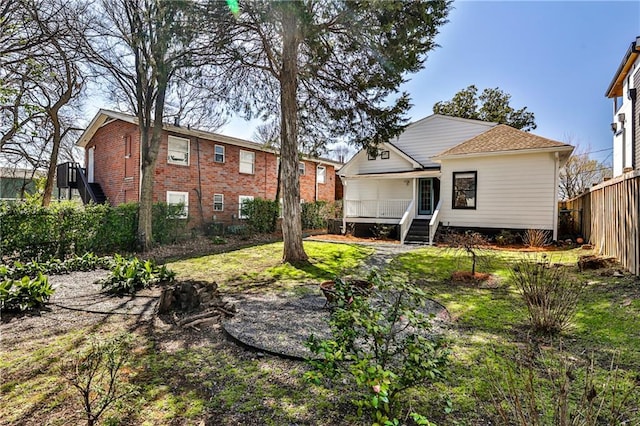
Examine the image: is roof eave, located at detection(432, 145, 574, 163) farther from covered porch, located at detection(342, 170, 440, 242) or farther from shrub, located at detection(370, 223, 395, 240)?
shrub, located at detection(370, 223, 395, 240)

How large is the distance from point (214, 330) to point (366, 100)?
27.9ft

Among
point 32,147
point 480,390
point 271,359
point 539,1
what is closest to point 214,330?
point 271,359

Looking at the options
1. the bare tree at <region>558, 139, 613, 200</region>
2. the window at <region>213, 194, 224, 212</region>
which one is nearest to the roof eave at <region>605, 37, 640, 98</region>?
the bare tree at <region>558, 139, 613, 200</region>

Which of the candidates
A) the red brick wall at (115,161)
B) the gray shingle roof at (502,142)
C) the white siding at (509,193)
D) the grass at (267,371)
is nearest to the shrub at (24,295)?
the grass at (267,371)

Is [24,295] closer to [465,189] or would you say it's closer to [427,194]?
[465,189]

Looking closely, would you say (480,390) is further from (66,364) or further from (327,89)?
(327,89)

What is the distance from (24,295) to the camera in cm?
523

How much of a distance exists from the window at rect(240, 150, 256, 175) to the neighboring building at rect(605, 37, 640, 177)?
17.6 metres

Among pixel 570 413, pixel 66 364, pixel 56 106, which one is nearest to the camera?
pixel 570 413

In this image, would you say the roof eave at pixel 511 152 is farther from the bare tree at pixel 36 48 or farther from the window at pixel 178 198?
the bare tree at pixel 36 48

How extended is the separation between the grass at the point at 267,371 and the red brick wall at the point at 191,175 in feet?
40.9

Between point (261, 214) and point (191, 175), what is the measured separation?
4.24 m

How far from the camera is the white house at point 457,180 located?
1313cm

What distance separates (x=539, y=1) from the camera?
888 centimetres
